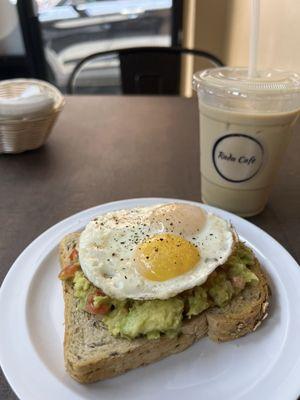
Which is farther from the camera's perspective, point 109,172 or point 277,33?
point 277,33

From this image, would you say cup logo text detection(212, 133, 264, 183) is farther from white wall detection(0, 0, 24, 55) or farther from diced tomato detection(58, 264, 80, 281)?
white wall detection(0, 0, 24, 55)

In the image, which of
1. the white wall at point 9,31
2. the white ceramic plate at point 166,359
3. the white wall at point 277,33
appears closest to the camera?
the white ceramic plate at point 166,359

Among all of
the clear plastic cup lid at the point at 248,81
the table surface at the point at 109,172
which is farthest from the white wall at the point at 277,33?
the clear plastic cup lid at the point at 248,81

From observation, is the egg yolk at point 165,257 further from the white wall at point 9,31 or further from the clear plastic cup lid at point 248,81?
the white wall at point 9,31

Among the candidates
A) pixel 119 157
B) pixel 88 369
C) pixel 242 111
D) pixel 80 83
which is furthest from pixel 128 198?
pixel 80 83

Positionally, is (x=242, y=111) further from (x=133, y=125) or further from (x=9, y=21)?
(x=9, y=21)

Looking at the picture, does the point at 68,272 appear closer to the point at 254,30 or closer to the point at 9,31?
the point at 254,30

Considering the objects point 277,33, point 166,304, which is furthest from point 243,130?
point 277,33
